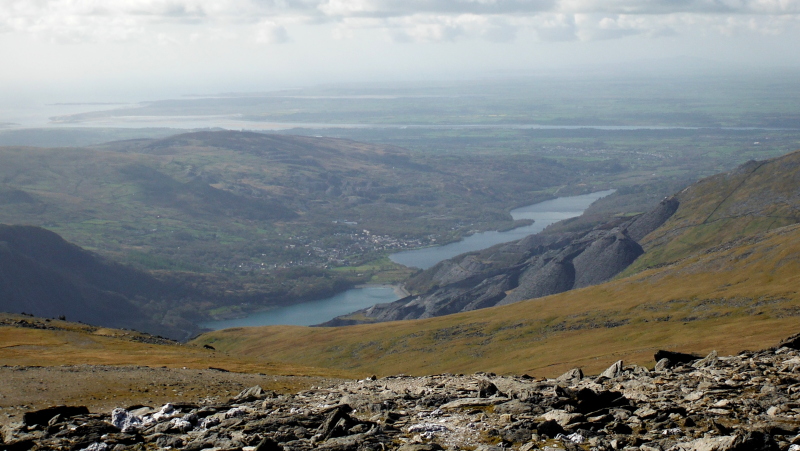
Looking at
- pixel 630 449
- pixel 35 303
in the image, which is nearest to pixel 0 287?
pixel 35 303

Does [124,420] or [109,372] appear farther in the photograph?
[109,372]

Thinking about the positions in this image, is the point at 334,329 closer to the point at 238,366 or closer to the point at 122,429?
the point at 238,366

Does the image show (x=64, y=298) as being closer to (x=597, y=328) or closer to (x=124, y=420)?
(x=597, y=328)

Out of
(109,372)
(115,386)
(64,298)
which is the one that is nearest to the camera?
(115,386)

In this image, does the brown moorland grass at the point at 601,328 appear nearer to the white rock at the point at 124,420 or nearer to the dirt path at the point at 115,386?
the dirt path at the point at 115,386

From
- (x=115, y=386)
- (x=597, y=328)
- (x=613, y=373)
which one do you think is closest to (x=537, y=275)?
(x=597, y=328)

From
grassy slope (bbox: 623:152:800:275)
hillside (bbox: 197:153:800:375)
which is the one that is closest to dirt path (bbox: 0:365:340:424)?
hillside (bbox: 197:153:800:375)
